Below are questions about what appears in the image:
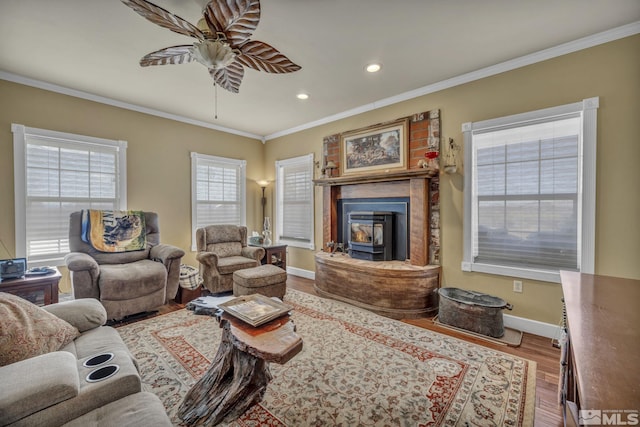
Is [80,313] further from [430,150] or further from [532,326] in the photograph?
[532,326]

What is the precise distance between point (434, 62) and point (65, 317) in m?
3.69

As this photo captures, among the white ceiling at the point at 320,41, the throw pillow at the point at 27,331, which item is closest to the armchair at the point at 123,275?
the throw pillow at the point at 27,331

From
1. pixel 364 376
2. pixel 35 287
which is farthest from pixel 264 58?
pixel 35 287

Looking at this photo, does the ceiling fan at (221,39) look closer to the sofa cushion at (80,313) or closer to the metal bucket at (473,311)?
the sofa cushion at (80,313)

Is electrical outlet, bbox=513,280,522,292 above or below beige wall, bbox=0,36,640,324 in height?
below

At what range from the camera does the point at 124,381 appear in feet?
3.84

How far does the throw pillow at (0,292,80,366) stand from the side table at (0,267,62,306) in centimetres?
158

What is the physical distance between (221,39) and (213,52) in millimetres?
106

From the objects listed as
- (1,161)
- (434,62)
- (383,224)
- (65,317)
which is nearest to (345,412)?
(65,317)

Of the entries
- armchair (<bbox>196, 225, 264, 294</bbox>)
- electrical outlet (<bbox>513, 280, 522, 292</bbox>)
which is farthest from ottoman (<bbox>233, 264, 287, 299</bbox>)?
electrical outlet (<bbox>513, 280, 522, 292</bbox>)

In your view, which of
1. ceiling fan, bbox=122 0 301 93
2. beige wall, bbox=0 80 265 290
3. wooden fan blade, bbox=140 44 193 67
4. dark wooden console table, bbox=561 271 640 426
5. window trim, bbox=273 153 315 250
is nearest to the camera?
dark wooden console table, bbox=561 271 640 426

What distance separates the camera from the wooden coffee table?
1542mm

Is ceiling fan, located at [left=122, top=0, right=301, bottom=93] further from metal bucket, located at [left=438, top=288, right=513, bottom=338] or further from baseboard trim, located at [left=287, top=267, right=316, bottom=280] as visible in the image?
baseboard trim, located at [left=287, top=267, right=316, bottom=280]

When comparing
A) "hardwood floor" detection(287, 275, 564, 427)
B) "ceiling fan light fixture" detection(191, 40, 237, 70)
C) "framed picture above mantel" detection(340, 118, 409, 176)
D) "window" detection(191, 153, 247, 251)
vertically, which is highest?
"ceiling fan light fixture" detection(191, 40, 237, 70)
